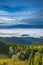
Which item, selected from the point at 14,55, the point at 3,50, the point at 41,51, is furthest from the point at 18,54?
the point at 3,50

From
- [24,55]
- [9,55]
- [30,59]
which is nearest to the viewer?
[30,59]

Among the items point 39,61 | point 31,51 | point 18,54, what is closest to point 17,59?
point 18,54

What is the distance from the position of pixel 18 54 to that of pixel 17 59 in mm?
552

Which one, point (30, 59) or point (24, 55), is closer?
point (30, 59)

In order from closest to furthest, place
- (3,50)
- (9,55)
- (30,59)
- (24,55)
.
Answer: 1. (30,59)
2. (24,55)
3. (9,55)
4. (3,50)

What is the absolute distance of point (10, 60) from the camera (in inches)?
1006

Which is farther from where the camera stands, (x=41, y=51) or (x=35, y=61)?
(x=41, y=51)

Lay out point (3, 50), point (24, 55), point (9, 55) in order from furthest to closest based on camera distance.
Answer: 1. point (3, 50)
2. point (9, 55)
3. point (24, 55)

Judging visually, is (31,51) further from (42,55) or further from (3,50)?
(3,50)

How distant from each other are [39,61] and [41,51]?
2.35 meters

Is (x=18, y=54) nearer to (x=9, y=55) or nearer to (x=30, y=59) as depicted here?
(x=9, y=55)

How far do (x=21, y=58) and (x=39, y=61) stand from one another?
277cm

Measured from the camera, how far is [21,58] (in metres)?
24.5

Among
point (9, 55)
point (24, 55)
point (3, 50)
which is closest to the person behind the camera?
point (24, 55)
